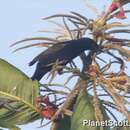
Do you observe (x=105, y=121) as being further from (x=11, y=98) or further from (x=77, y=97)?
(x=11, y=98)

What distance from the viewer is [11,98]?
349 cm

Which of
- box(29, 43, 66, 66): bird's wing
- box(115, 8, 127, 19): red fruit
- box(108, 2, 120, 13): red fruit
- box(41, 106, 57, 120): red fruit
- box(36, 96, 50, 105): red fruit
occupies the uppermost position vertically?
box(108, 2, 120, 13): red fruit

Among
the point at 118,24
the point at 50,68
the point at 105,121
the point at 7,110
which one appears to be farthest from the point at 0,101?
the point at 118,24

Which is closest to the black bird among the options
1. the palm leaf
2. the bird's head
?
the bird's head

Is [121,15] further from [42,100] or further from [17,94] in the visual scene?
[17,94]

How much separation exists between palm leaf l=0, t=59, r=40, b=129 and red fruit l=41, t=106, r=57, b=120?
102mm

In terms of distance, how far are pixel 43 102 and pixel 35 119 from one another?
0.66 ft

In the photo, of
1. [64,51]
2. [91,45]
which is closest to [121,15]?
[91,45]

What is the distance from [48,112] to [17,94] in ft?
1.05

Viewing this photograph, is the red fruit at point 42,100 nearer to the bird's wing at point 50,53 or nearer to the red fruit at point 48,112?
the red fruit at point 48,112

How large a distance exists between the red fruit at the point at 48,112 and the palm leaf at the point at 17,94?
10 cm

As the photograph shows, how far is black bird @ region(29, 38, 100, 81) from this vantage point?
341 cm

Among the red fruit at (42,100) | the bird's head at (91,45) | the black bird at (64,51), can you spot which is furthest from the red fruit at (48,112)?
the bird's head at (91,45)

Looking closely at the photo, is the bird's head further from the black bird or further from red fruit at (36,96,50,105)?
red fruit at (36,96,50,105)
